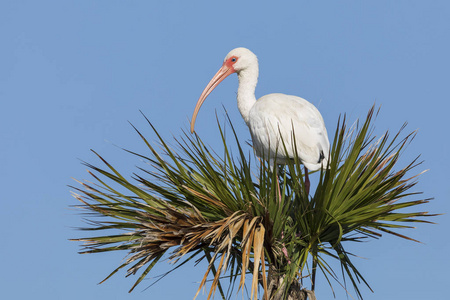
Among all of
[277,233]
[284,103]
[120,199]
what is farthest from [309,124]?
[120,199]

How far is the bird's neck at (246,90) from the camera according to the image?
8.65 m

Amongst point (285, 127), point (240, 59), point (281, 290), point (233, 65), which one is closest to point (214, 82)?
point (233, 65)

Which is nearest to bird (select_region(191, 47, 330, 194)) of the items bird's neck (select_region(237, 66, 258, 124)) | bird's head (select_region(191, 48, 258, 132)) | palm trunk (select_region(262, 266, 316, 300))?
bird's neck (select_region(237, 66, 258, 124))

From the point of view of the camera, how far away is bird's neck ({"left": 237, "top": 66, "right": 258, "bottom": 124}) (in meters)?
8.65

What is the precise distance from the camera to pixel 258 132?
8.05m

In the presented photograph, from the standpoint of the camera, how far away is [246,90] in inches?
344

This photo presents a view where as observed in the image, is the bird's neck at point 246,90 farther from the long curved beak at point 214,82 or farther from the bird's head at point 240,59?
the long curved beak at point 214,82

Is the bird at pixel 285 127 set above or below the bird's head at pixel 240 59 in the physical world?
below

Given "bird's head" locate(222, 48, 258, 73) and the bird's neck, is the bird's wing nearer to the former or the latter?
the bird's neck

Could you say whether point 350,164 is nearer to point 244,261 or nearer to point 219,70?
point 244,261

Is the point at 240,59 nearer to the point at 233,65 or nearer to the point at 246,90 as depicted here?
the point at 233,65

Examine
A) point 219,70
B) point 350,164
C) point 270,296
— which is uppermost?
point 219,70

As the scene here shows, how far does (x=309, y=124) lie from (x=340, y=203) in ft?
4.08

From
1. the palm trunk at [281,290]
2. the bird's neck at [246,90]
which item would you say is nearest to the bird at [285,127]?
the bird's neck at [246,90]
